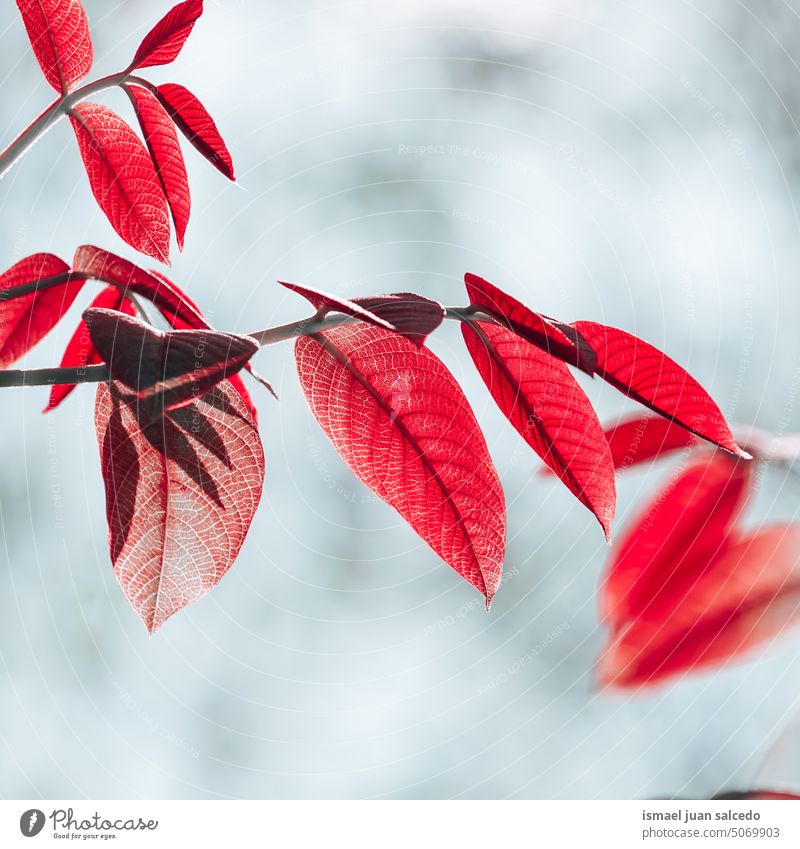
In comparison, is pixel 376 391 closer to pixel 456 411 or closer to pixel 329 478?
pixel 456 411

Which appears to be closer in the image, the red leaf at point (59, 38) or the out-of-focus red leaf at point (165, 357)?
the out-of-focus red leaf at point (165, 357)

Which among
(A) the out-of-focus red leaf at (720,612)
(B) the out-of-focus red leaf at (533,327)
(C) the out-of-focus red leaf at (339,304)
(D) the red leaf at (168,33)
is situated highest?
(D) the red leaf at (168,33)

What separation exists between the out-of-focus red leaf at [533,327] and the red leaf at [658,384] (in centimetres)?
2

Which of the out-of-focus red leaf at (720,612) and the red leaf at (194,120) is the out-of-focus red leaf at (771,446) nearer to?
the out-of-focus red leaf at (720,612)

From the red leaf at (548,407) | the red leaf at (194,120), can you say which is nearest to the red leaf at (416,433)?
the red leaf at (548,407)

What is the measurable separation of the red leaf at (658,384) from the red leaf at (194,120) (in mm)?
168

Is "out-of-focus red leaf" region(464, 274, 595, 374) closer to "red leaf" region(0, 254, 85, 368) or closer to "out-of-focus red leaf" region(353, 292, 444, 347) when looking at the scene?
"out-of-focus red leaf" region(353, 292, 444, 347)

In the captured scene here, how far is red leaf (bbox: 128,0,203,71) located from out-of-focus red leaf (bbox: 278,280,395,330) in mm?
172

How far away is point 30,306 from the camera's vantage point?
0.24 metres

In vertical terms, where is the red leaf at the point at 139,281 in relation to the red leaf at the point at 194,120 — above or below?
below

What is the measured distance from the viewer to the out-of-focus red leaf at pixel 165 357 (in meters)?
0.13

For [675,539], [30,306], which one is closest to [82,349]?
[30,306]

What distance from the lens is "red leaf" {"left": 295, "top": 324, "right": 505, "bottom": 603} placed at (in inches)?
7.7

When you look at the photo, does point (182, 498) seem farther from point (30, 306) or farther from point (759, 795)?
point (759, 795)
